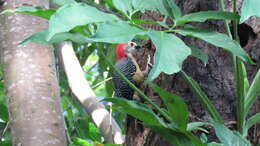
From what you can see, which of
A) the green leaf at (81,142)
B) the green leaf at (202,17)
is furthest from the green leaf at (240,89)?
the green leaf at (81,142)

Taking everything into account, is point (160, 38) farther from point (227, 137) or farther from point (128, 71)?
point (128, 71)

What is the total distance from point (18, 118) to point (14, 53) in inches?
7.8

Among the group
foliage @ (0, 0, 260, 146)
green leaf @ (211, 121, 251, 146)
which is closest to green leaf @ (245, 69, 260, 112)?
foliage @ (0, 0, 260, 146)

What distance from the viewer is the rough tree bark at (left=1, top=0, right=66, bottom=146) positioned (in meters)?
1.21

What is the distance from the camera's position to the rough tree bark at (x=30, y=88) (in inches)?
47.8

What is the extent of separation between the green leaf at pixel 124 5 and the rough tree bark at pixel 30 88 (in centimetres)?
53

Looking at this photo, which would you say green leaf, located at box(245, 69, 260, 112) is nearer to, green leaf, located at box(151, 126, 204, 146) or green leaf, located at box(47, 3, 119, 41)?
green leaf, located at box(151, 126, 204, 146)

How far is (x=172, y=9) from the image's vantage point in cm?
82

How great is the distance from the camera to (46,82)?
4.26 feet

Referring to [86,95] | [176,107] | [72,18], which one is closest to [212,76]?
[176,107]

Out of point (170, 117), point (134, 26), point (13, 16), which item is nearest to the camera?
point (134, 26)

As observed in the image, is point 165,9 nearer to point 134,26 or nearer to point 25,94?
point 134,26

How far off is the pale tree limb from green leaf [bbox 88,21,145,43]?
3.54ft

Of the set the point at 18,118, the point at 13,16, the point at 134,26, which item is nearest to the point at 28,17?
the point at 13,16
